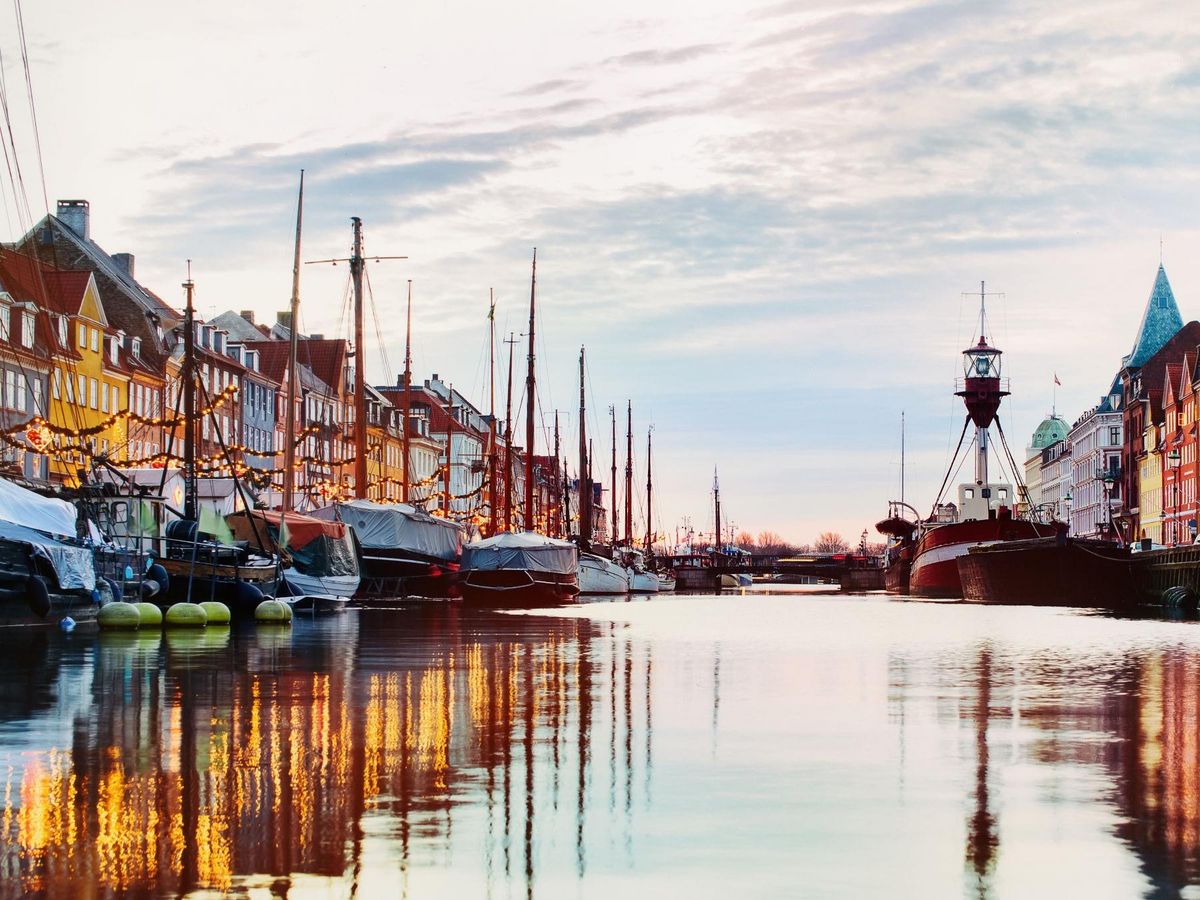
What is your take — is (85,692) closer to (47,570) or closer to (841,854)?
(841,854)

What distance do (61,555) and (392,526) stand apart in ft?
128

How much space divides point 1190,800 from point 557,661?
58.0 ft

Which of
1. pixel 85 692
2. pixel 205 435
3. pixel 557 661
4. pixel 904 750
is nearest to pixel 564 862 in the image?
pixel 904 750

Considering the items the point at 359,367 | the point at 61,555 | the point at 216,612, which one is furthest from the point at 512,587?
the point at 61,555

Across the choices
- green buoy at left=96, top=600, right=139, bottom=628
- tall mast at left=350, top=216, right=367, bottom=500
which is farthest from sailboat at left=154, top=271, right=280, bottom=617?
tall mast at left=350, top=216, right=367, bottom=500

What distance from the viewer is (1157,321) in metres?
168

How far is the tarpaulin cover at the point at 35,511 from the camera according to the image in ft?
137

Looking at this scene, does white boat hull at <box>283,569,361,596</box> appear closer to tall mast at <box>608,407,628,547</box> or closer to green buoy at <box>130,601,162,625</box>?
green buoy at <box>130,601,162,625</box>

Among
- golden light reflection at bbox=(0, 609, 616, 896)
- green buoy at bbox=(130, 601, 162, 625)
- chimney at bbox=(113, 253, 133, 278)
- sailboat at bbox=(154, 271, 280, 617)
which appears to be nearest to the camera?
golden light reflection at bbox=(0, 609, 616, 896)

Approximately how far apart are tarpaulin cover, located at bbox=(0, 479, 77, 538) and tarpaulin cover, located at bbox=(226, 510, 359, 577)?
1440 cm

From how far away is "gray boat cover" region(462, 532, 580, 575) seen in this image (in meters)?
79.9

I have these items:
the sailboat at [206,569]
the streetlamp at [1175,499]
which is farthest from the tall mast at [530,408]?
the streetlamp at [1175,499]

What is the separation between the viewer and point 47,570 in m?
39.4

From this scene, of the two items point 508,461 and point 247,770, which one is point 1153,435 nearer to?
point 508,461
